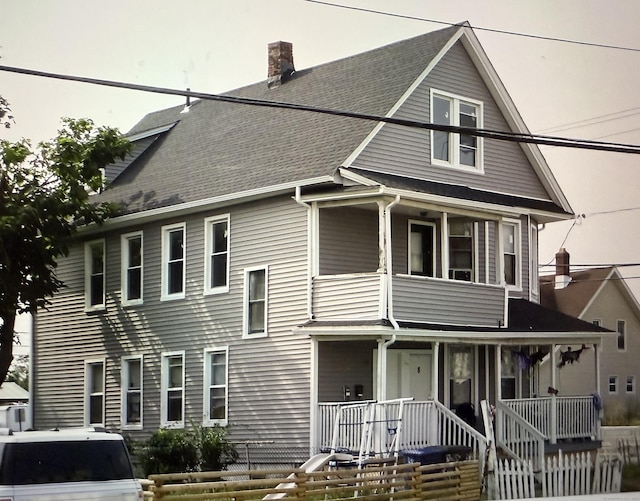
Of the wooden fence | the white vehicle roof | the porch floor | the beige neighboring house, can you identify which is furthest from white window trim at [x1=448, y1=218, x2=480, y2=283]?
the beige neighboring house

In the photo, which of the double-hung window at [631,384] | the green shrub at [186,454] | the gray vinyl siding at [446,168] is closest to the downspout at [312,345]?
the gray vinyl siding at [446,168]

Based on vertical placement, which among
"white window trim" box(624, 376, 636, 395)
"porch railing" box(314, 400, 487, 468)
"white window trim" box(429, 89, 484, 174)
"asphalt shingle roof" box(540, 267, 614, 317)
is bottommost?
"porch railing" box(314, 400, 487, 468)

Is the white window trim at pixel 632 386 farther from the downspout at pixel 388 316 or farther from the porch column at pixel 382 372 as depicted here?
the porch column at pixel 382 372

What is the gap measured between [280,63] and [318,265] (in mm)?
9133

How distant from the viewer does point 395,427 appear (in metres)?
25.0

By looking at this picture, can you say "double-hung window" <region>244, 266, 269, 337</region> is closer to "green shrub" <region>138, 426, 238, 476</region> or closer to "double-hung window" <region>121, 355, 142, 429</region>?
"green shrub" <region>138, 426, 238, 476</region>

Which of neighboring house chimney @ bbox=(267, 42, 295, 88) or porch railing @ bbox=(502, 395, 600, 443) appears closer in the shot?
porch railing @ bbox=(502, 395, 600, 443)

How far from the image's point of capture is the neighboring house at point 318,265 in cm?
2694

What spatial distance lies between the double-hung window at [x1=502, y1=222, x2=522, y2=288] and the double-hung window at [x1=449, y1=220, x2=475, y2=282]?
173 centimetres

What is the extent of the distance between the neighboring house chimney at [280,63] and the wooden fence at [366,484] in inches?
536

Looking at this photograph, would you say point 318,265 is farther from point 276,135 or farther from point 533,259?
point 533,259

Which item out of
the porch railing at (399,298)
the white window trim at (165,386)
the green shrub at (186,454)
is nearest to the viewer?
the porch railing at (399,298)

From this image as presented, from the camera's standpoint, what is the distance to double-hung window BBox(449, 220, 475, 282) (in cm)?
→ 3019

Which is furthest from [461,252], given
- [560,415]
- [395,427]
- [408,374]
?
[395,427]
